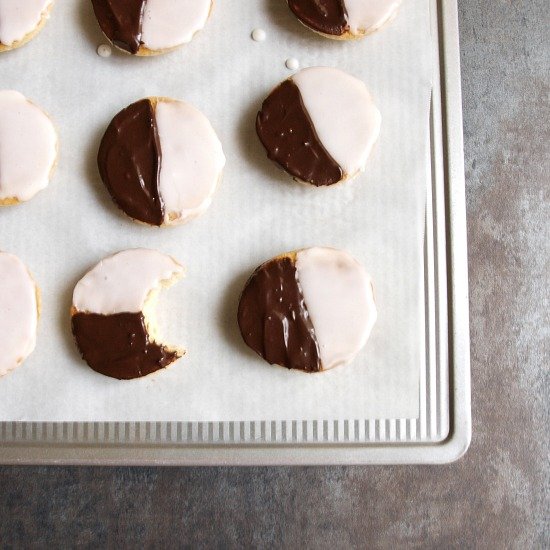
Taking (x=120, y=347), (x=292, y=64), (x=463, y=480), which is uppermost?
(x=292, y=64)

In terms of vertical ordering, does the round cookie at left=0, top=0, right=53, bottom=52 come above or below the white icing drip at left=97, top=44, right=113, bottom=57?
above

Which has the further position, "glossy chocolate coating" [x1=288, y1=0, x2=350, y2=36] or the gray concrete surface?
the gray concrete surface

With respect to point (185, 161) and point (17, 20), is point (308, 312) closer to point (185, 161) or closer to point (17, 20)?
point (185, 161)

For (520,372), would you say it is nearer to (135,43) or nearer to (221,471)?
(221,471)

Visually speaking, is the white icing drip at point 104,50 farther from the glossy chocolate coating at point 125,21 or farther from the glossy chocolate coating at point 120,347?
the glossy chocolate coating at point 120,347

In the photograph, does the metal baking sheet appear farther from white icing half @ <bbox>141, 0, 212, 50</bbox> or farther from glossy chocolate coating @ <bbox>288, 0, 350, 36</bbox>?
white icing half @ <bbox>141, 0, 212, 50</bbox>

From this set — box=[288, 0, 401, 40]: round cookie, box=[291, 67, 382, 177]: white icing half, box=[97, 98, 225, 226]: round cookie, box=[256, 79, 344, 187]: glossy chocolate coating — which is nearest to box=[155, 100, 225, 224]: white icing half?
box=[97, 98, 225, 226]: round cookie

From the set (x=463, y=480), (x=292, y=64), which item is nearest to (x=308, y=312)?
(x=292, y=64)

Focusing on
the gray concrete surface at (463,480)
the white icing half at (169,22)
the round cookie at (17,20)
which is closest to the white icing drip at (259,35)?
the white icing half at (169,22)
